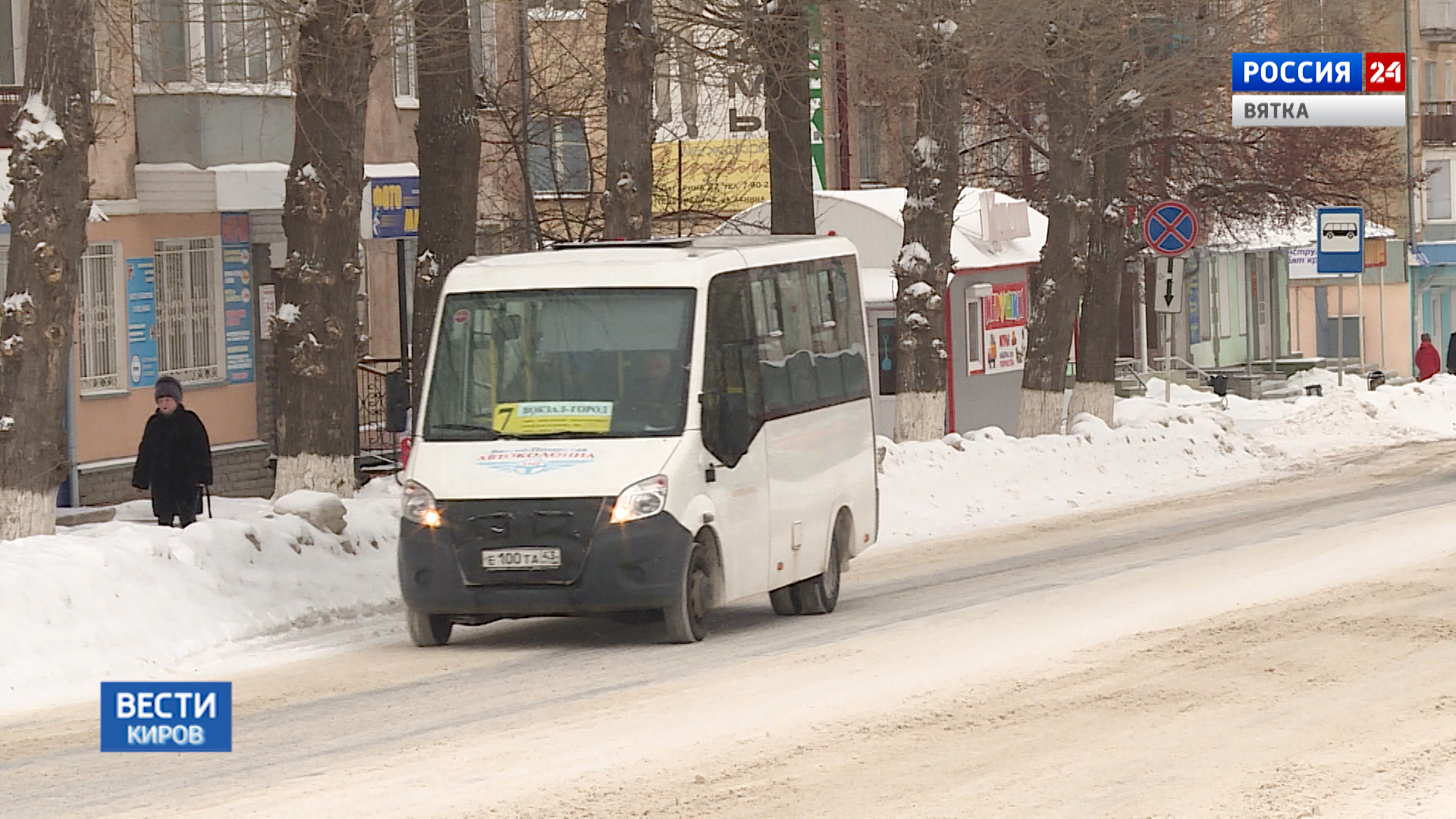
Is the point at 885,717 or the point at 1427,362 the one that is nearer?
the point at 885,717

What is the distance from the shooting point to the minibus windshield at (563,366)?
14.1 metres

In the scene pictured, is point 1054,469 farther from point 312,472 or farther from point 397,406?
point 397,406

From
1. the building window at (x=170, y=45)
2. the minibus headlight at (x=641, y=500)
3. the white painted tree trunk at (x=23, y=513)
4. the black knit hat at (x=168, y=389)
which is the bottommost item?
the white painted tree trunk at (x=23, y=513)

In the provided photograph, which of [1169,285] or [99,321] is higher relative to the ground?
[1169,285]

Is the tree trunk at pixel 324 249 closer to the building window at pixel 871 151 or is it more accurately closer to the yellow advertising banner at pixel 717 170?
the yellow advertising banner at pixel 717 170

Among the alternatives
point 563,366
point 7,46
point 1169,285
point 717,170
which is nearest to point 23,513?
point 563,366

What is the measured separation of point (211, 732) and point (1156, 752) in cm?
476

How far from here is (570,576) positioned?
1366cm

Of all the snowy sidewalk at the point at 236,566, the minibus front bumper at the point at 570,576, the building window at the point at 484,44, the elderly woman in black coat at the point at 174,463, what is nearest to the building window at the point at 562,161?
the building window at the point at 484,44

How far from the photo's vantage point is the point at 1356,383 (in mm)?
52531

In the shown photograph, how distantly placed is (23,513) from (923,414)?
42.0 ft

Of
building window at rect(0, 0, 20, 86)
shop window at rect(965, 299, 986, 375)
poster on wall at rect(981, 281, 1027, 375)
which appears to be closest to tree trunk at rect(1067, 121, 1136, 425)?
poster on wall at rect(981, 281, 1027, 375)

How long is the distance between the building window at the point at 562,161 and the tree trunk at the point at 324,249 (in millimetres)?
19580

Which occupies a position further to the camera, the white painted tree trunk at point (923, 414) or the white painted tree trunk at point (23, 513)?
the white painted tree trunk at point (923, 414)
